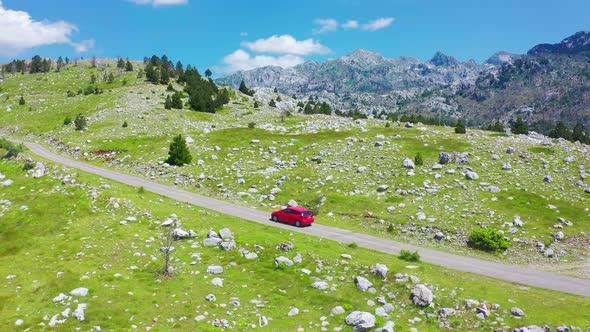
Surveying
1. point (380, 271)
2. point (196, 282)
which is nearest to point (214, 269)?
point (196, 282)

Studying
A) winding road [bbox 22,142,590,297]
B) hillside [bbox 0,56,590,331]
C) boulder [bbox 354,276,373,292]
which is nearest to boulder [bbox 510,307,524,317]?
hillside [bbox 0,56,590,331]

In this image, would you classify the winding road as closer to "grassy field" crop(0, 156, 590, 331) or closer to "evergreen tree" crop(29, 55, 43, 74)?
A: "grassy field" crop(0, 156, 590, 331)

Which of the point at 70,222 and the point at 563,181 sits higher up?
the point at 563,181

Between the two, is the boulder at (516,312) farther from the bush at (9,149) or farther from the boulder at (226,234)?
the bush at (9,149)

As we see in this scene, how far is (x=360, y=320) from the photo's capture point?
16.3m

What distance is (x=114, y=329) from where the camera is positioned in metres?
15.5

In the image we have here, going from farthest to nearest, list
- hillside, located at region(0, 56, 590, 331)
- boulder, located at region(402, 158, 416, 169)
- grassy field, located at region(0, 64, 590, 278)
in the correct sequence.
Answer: boulder, located at region(402, 158, 416, 169), grassy field, located at region(0, 64, 590, 278), hillside, located at region(0, 56, 590, 331)

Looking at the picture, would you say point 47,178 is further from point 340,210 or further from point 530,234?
point 530,234

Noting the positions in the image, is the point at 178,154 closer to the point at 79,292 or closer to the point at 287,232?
the point at 287,232

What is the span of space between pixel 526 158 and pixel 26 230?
52995 mm

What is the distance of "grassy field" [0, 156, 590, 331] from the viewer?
16.6m

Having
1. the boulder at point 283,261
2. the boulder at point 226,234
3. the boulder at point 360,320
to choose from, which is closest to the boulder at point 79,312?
the boulder at point 226,234

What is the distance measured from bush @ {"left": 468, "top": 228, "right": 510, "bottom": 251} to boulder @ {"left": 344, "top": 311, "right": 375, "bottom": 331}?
17.1 m

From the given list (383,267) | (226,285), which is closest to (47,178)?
(226,285)
